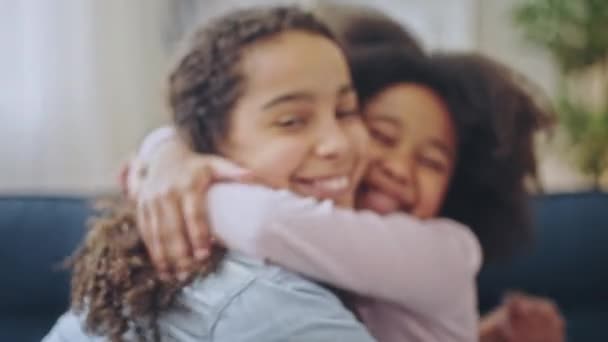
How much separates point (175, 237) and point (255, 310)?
0.13 metres

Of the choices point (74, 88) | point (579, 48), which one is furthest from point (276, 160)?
point (579, 48)

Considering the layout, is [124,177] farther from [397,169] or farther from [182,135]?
[397,169]

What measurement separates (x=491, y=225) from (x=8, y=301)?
758 millimetres

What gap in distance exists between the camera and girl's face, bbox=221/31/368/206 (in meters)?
0.88

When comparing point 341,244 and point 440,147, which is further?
point 440,147

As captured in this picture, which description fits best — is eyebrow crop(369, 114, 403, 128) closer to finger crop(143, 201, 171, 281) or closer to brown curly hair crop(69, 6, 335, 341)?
brown curly hair crop(69, 6, 335, 341)

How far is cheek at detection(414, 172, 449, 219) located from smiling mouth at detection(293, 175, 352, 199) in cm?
12

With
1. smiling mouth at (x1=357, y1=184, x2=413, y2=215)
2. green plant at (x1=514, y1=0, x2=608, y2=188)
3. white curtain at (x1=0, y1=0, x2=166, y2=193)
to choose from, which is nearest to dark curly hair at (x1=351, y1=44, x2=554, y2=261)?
smiling mouth at (x1=357, y1=184, x2=413, y2=215)

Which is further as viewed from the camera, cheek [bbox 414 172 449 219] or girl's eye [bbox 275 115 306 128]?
cheek [bbox 414 172 449 219]

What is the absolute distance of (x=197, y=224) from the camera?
0.89 m

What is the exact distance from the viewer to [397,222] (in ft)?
3.02

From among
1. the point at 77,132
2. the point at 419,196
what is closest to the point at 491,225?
the point at 419,196

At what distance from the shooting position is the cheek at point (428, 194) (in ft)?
3.28

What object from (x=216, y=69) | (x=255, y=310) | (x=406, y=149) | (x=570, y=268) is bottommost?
(x=570, y=268)
